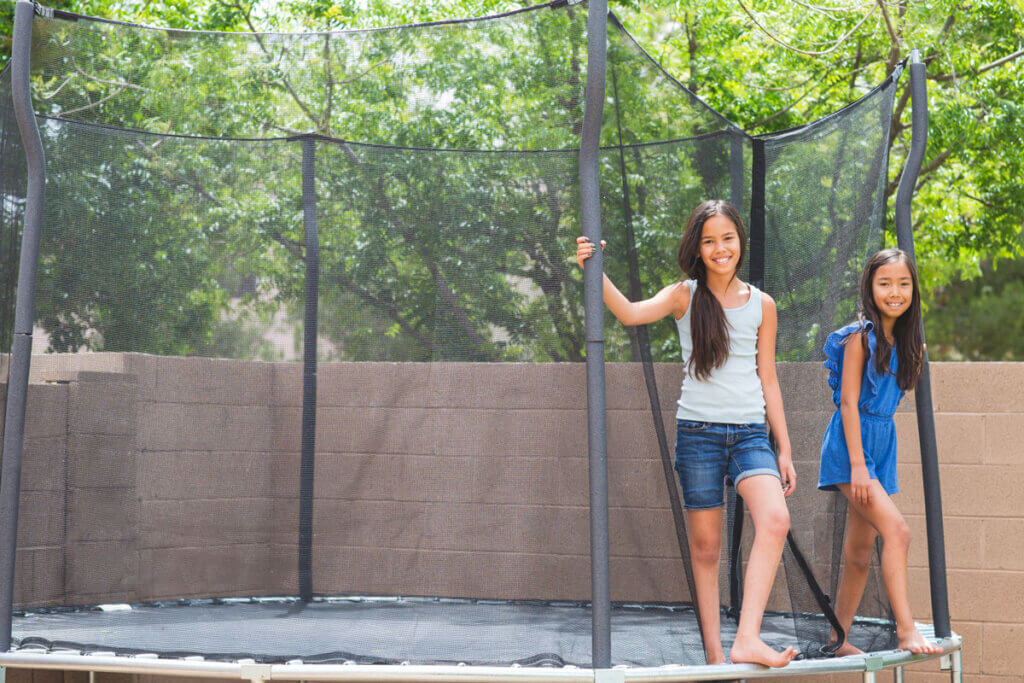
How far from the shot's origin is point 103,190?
2.73 meters

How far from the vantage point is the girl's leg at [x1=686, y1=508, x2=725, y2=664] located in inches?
92.4

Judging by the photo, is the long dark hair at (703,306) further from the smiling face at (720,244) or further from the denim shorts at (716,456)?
the denim shorts at (716,456)

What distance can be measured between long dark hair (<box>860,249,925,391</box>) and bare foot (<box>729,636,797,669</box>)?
0.79 meters

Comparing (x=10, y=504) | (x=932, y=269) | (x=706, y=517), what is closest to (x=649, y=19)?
(x=932, y=269)

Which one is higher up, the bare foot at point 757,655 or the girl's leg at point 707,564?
the girl's leg at point 707,564

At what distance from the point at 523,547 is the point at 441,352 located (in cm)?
58

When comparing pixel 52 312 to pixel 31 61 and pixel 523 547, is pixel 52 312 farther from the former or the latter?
pixel 523 547

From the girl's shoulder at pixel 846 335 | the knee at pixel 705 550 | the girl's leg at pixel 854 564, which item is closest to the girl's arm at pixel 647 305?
the girl's shoulder at pixel 846 335

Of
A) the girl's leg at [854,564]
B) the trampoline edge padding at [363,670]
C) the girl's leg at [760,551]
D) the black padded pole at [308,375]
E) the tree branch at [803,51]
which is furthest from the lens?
the tree branch at [803,51]

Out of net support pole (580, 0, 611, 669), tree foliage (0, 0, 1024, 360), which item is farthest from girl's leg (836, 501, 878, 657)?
net support pole (580, 0, 611, 669)

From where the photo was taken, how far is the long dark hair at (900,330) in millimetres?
2512

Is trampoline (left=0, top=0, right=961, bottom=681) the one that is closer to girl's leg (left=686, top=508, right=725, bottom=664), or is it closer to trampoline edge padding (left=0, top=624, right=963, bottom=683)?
girl's leg (left=686, top=508, right=725, bottom=664)

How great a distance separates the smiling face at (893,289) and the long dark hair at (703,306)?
1.30ft

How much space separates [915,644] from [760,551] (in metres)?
→ 0.58
